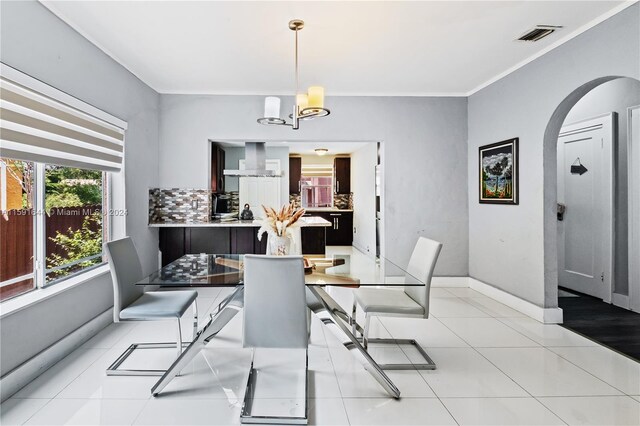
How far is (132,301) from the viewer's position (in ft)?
8.71

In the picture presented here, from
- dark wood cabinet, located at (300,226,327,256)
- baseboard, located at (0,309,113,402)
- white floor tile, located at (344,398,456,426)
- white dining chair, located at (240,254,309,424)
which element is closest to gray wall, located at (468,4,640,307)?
white floor tile, located at (344,398,456,426)

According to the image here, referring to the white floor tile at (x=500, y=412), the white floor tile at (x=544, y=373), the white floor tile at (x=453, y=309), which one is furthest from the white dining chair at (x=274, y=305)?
the white floor tile at (x=453, y=309)

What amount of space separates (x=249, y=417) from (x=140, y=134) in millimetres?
3629

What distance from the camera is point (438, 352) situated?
2852mm

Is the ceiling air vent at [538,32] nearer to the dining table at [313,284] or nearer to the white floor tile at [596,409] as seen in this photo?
the dining table at [313,284]

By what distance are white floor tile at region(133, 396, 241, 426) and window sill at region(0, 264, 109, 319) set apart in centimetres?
112

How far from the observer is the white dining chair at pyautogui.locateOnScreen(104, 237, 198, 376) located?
8.03 feet

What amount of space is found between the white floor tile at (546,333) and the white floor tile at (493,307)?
0.13 meters

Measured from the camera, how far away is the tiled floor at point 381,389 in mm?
1998

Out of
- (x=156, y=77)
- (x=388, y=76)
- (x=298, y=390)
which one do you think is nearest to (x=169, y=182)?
(x=156, y=77)

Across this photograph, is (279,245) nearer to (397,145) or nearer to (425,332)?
(425,332)

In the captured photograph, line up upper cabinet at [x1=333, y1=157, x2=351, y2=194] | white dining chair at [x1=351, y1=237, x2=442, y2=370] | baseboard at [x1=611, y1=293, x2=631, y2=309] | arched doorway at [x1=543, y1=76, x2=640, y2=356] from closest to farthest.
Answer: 1. white dining chair at [x1=351, y1=237, x2=442, y2=370]
2. arched doorway at [x1=543, y1=76, x2=640, y2=356]
3. baseboard at [x1=611, y1=293, x2=631, y2=309]
4. upper cabinet at [x1=333, y1=157, x2=351, y2=194]

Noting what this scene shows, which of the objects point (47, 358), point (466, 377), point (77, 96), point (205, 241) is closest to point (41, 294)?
point (47, 358)

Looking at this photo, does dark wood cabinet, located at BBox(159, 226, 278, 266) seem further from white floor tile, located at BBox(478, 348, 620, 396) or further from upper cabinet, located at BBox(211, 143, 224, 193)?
white floor tile, located at BBox(478, 348, 620, 396)
